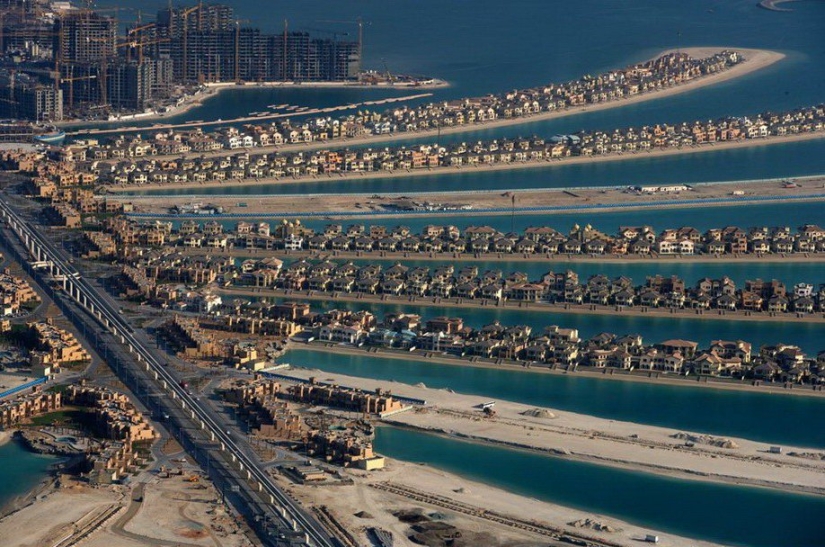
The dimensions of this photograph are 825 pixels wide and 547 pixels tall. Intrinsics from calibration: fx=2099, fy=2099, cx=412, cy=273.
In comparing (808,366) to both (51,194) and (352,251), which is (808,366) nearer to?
(352,251)

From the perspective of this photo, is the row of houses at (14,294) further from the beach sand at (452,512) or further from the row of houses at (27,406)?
the beach sand at (452,512)

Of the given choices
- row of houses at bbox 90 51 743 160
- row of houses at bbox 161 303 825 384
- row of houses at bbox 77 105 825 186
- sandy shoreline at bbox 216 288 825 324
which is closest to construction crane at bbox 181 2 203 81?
row of houses at bbox 90 51 743 160

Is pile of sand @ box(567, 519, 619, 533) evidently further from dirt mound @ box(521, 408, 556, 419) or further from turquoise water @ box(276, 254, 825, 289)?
turquoise water @ box(276, 254, 825, 289)

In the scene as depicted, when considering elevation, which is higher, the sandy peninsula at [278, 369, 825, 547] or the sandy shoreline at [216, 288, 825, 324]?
the sandy shoreline at [216, 288, 825, 324]

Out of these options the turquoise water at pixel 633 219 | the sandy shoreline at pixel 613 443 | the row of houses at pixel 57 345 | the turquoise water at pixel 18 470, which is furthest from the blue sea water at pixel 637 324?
the turquoise water at pixel 18 470

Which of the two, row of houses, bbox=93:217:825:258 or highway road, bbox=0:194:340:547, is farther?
row of houses, bbox=93:217:825:258

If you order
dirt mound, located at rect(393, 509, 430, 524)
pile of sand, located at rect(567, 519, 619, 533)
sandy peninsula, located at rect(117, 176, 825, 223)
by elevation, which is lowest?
pile of sand, located at rect(567, 519, 619, 533)

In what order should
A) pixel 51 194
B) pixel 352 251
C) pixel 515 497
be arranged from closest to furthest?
1. pixel 515 497
2. pixel 352 251
3. pixel 51 194

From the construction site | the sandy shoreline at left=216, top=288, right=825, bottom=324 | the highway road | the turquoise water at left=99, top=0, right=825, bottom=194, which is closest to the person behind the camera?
the highway road

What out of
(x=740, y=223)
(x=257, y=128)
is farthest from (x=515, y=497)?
(x=257, y=128)
